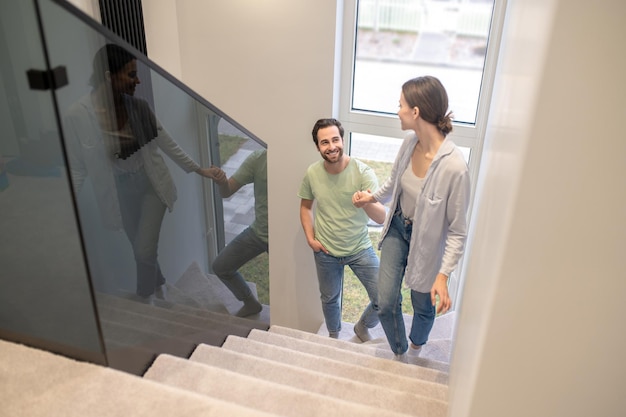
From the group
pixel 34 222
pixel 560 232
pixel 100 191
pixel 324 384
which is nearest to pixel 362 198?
pixel 324 384

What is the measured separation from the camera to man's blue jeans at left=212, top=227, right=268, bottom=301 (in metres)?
2.98

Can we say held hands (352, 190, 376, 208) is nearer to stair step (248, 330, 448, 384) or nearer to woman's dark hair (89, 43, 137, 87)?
stair step (248, 330, 448, 384)

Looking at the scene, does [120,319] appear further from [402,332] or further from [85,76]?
[402,332]

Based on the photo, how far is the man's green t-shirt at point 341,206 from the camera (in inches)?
131

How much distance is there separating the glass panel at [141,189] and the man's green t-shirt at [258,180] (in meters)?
0.15

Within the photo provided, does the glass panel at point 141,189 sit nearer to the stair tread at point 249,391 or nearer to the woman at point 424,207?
the stair tread at point 249,391

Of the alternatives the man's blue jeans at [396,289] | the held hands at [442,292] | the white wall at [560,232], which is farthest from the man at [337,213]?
the white wall at [560,232]

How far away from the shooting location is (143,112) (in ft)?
6.37

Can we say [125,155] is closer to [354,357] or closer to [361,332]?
[354,357]

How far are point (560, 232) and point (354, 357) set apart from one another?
2.00 meters

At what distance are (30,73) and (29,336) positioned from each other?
0.96m

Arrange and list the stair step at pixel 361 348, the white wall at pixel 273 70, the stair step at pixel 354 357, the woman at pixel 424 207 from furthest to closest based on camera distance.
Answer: the white wall at pixel 273 70
the stair step at pixel 361 348
the stair step at pixel 354 357
the woman at pixel 424 207

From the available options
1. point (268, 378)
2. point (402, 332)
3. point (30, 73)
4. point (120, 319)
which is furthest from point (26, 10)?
point (402, 332)

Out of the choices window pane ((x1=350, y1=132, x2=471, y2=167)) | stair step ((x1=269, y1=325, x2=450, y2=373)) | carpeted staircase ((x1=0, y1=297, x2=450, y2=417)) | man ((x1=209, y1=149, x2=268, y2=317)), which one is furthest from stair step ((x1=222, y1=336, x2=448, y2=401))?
window pane ((x1=350, y1=132, x2=471, y2=167))
